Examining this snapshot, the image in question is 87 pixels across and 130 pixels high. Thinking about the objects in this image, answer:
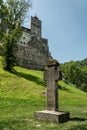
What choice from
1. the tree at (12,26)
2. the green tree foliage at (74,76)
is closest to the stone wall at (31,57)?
the tree at (12,26)

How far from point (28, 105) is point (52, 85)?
886cm

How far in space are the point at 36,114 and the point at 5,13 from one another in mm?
37885

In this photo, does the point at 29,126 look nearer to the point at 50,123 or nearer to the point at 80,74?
the point at 50,123

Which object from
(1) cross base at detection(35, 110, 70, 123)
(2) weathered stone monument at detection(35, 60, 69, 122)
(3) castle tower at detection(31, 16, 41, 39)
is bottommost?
(1) cross base at detection(35, 110, 70, 123)

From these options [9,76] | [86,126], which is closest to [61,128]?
[86,126]

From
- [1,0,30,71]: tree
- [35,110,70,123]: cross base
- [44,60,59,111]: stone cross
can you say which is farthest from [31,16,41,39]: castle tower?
[35,110,70,123]: cross base

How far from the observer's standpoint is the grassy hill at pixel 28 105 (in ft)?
42.6

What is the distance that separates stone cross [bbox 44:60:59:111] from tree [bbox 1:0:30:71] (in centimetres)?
3013

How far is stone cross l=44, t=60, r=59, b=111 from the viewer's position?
50.8 feet

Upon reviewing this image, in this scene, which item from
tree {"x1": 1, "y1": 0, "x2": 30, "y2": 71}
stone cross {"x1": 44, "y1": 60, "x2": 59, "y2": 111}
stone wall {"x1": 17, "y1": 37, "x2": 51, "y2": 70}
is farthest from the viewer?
stone wall {"x1": 17, "y1": 37, "x2": 51, "y2": 70}

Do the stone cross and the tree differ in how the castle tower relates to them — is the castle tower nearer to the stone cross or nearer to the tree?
the tree

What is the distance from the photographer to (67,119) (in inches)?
581

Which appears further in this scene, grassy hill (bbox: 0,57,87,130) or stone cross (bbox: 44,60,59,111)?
stone cross (bbox: 44,60,59,111)

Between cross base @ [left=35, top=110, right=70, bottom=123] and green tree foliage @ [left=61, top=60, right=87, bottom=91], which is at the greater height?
green tree foliage @ [left=61, top=60, right=87, bottom=91]
